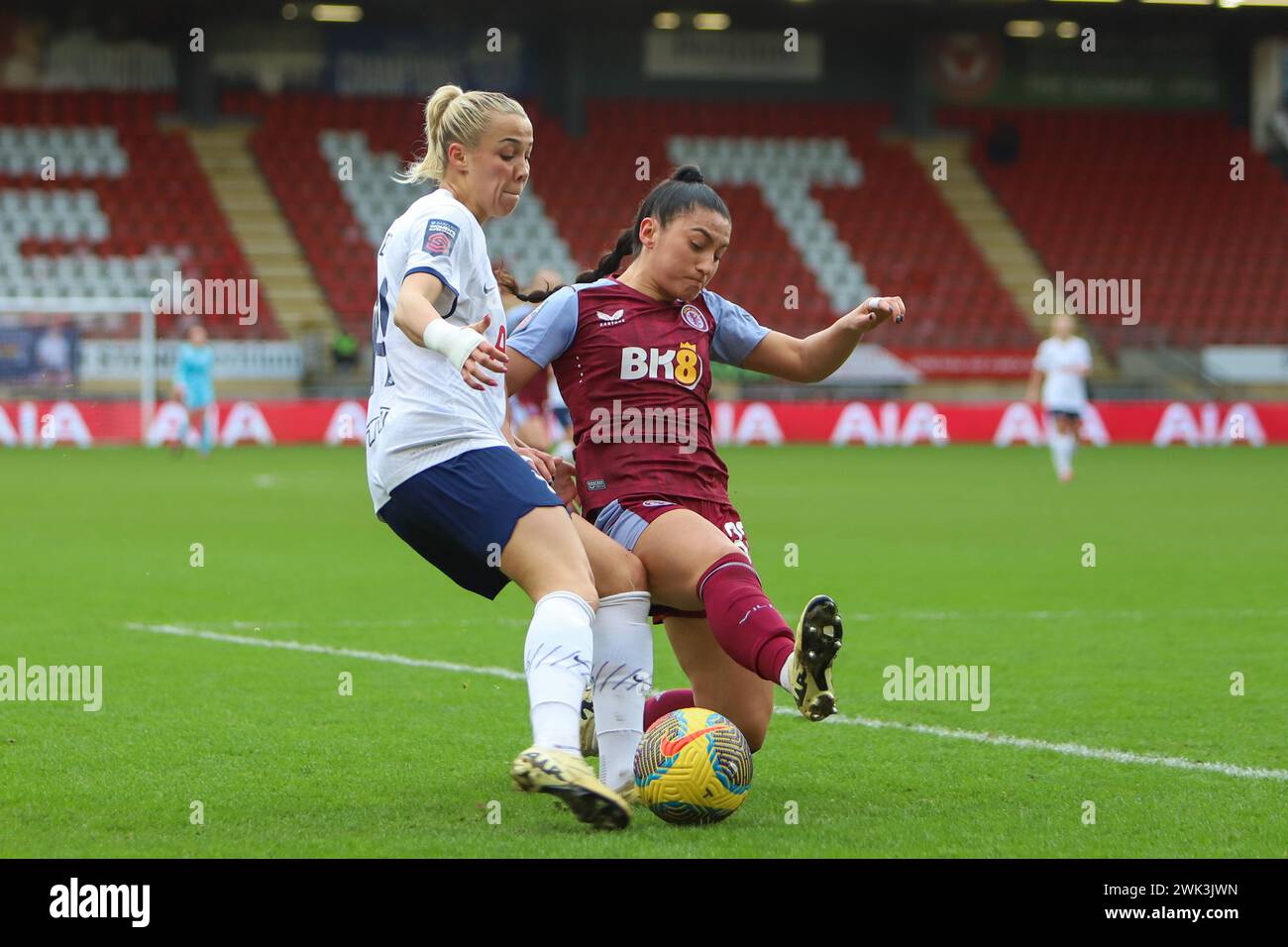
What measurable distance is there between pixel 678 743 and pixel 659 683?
253 centimetres

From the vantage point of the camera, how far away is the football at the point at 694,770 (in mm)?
4762

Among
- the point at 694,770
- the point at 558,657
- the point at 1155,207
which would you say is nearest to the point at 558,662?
the point at 558,657

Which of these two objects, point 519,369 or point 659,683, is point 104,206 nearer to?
point 659,683

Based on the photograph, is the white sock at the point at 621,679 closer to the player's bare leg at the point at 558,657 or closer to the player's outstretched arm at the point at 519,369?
the player's bare leg at the point at 558,657

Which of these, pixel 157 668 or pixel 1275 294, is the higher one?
pixel 1275 294

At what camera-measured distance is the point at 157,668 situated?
7.60 m

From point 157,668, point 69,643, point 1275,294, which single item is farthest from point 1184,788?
point 1275,294

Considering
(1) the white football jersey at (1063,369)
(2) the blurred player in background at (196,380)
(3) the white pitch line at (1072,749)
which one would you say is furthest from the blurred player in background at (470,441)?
(2) the blurred player in background at (196,380)

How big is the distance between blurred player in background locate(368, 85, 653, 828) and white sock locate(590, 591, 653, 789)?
0.37 metres

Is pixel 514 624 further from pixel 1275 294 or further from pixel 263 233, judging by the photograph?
pixel 1275 294

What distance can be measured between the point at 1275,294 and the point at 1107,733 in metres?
33.1

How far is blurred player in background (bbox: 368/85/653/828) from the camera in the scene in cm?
441

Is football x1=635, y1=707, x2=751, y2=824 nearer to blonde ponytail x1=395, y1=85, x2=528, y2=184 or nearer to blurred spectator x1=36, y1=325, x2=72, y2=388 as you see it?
blonde ponytail x1=395, y1=85, x2=528, y2=184

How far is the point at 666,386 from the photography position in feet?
17.5
